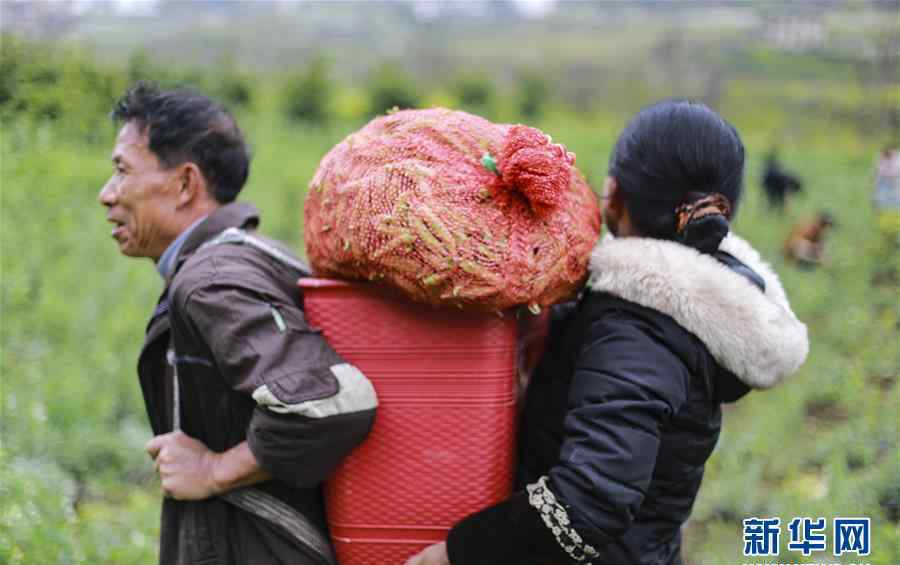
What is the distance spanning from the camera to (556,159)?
1.61 m

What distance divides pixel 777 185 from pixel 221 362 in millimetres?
11342

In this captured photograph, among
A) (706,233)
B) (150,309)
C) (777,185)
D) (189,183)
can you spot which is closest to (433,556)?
(706,233)

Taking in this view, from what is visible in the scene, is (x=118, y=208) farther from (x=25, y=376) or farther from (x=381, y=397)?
(x=25, y=376)

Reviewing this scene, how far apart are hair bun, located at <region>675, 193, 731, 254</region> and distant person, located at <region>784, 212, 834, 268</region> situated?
824 cm

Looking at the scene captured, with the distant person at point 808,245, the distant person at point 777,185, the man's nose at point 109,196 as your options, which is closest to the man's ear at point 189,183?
the man's nose at point 109,196

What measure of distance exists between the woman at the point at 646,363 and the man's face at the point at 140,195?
2.90ft

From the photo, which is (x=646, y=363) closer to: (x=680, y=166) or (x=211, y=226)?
(x=680, y=166)

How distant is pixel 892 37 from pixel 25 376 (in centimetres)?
1441

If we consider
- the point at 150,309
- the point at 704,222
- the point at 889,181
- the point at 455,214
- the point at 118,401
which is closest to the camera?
the point at 455,214

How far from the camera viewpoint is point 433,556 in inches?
68.1

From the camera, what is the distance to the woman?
1.58 metres

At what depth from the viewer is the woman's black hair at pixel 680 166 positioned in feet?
5.64

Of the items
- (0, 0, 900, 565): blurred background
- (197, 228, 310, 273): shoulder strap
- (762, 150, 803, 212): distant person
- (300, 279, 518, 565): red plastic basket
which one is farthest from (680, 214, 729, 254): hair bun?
(762, 150, 803, 212): distant person

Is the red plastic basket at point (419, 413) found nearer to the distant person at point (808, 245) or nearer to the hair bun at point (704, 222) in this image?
the hair bun at point (704, 222)
